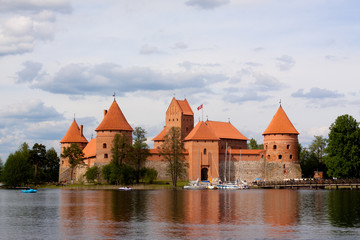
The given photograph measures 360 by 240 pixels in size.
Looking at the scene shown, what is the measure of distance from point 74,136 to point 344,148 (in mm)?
36788

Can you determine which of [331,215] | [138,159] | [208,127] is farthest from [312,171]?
[331,215]

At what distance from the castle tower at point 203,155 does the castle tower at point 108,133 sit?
25.5 feet

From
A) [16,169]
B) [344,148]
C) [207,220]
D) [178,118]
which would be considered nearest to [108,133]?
[16,169]

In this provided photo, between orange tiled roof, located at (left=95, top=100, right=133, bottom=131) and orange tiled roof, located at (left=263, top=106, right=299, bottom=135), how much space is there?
1737 cm

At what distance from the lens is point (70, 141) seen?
241 ft

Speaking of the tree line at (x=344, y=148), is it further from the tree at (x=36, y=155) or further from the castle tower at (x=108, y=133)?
the tree at (x=36, y=155)

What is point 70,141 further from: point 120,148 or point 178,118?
point 120,148

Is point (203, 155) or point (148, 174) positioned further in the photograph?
point (203, 155)

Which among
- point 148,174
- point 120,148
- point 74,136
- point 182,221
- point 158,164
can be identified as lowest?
→ point 182,221

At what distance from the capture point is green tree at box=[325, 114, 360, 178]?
177ft

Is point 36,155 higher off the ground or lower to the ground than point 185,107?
lower

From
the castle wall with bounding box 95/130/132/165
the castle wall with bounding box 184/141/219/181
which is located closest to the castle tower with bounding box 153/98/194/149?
the castle wall with bounding box 184/141/219/181

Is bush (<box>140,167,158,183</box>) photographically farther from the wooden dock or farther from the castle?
the wooden dock

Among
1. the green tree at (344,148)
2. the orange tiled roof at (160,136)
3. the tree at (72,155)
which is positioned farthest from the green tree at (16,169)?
the green tree at (344,148)
